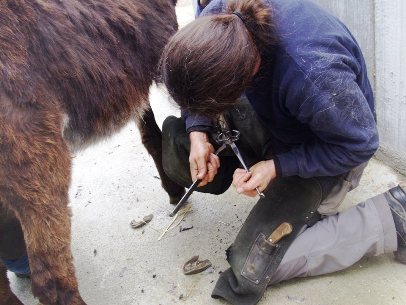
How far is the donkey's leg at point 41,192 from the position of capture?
5.24 feet

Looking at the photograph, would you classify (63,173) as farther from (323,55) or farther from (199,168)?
(323,55)

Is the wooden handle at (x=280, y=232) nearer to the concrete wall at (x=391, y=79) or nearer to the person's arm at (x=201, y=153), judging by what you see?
the person's arm at (x=201, y=153)

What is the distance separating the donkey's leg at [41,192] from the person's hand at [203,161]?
0.59 meters

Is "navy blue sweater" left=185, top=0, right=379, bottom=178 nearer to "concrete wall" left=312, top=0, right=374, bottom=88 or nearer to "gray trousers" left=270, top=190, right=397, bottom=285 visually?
"gray trousers" left=270, top=190, right=397, bottom=285

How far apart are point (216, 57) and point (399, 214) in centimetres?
116

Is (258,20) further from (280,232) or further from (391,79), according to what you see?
(391,79)

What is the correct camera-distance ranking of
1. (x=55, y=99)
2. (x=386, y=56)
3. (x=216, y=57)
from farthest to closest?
(x=386, y=56), (x=55, y=99), (x=216, y=57)

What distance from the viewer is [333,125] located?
169cm

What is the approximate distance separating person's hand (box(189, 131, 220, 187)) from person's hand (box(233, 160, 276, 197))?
0.22 meters

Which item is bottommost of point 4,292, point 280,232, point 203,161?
point 4,292

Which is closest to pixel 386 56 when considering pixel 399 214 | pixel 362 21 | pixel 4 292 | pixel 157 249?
pixel 362 21

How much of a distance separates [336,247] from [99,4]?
1.50m

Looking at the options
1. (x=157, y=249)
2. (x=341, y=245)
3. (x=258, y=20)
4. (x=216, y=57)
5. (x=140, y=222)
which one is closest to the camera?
(x=216, y=57)

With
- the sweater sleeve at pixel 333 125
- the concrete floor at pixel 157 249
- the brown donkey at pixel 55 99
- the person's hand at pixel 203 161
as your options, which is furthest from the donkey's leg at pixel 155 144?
the sweater sleeve at pixel 333 125
